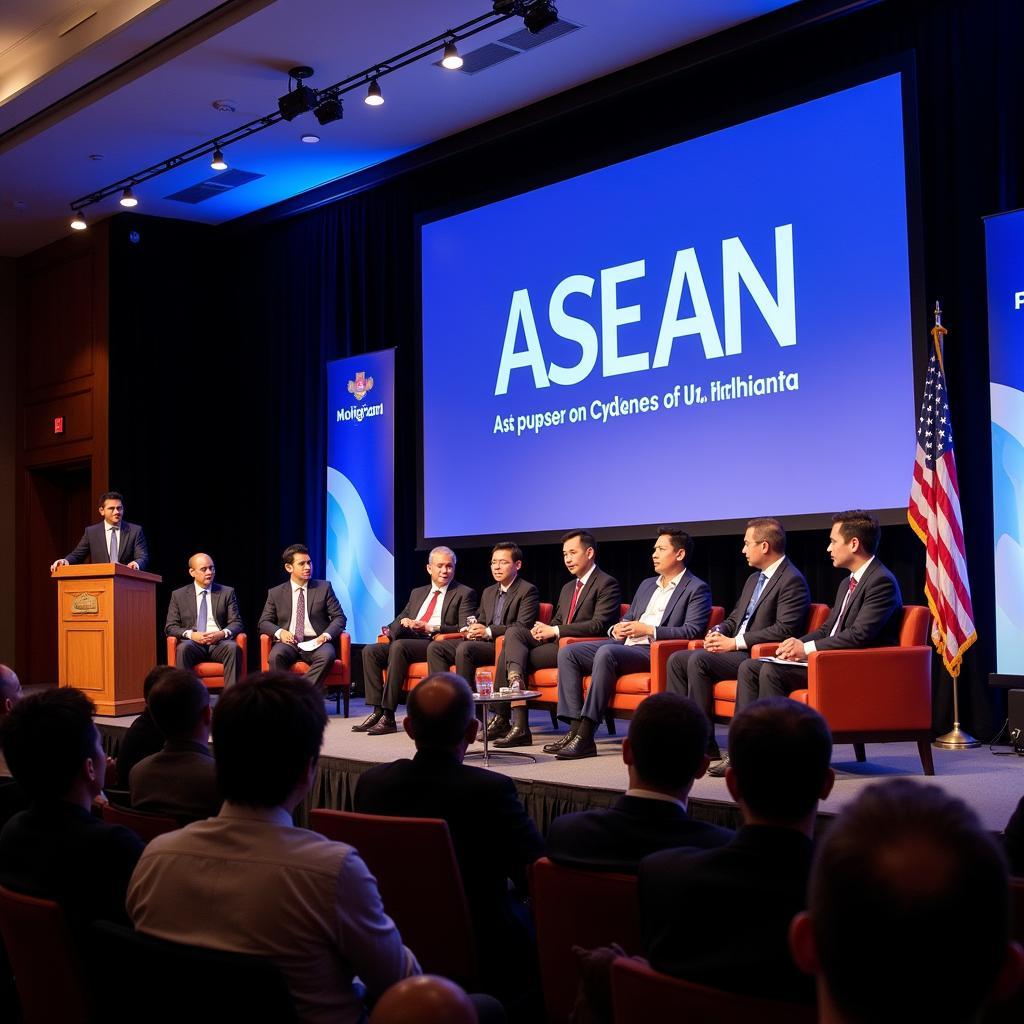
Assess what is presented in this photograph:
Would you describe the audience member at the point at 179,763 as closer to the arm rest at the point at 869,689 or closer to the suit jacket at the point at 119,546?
the arm rest at the point at 869,689

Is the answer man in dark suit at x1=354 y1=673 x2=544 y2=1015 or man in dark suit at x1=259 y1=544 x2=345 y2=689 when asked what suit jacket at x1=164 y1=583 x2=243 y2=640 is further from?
man in dark suit at x1=354 y1=673 x2=544 y2=1015

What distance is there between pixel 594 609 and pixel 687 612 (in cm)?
65

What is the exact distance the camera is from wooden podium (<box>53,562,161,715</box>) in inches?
298

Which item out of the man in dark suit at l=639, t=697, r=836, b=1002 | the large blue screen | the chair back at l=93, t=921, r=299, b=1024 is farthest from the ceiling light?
the chair back at l=93, t=921, r=299, b=1024

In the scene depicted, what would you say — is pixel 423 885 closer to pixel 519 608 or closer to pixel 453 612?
pixel 519 608

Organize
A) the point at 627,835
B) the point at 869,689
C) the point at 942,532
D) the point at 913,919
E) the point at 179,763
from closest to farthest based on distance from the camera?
1. the point at 913,919
2. the point at 627,835
3. the point at 179,763
4. the point at 869,689
5. the point at 942,532

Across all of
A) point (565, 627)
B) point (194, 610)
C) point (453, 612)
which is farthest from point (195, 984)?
point (194, 610)

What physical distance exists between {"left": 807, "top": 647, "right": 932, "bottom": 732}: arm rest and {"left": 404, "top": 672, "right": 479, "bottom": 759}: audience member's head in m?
2.46

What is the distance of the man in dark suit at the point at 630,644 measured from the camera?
18.4 feet

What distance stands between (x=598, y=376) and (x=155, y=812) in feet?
16.5

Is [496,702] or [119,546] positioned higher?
[119,546]

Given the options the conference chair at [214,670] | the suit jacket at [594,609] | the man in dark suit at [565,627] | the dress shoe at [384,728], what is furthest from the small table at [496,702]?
the conference chair at [214,670]

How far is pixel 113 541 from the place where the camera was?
28.0 ft

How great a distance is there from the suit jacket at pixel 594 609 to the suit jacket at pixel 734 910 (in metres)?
4.63
